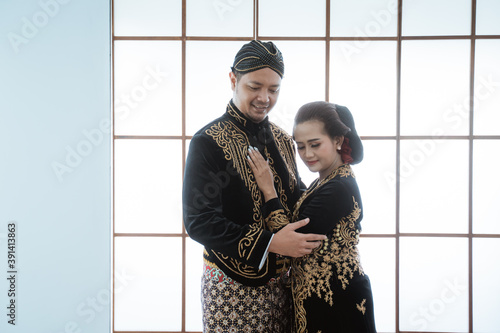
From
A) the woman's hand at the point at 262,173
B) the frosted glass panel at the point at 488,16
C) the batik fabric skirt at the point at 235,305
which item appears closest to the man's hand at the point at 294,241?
the woman's hand at the point at 262,173

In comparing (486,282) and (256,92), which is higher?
(256,92)

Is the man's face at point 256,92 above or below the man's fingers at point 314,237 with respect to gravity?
above

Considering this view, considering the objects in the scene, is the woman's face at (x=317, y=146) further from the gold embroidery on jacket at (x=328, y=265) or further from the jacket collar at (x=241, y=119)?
the jacket collar at (x=241, y=119)

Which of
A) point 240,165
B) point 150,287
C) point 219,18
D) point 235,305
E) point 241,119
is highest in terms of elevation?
point 219,18

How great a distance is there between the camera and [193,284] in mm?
2322

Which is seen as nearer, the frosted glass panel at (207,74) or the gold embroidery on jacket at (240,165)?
the gold embroidery on jacket at (240,165)

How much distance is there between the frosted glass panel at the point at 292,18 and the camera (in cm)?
220

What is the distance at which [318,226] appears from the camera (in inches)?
46.2

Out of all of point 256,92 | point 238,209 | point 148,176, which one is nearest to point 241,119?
point 256,92

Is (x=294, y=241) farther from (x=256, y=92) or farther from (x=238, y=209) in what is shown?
(x=256, y=92)

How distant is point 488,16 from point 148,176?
7.99ft

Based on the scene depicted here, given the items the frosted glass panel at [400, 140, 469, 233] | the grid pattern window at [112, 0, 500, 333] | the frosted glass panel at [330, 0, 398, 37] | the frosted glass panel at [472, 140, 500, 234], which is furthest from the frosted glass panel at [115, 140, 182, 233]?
the frosted glass panel at [472, 140, 500, 234]

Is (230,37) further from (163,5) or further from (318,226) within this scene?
(318,226)

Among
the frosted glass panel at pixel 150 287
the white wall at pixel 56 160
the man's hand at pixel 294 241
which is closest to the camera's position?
the man's hand at pixel 294 241
